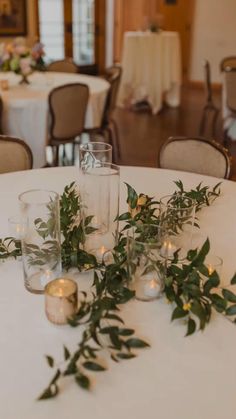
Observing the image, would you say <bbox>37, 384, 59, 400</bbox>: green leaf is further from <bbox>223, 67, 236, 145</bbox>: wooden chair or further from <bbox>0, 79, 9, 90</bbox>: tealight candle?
<bbox>223, 67, 236, 145</bbox>: wooden chair

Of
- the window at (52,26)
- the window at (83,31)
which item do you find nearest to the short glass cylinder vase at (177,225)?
the window at (52,26)

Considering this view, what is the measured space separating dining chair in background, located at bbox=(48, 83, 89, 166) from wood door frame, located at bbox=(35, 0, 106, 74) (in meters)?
5.34

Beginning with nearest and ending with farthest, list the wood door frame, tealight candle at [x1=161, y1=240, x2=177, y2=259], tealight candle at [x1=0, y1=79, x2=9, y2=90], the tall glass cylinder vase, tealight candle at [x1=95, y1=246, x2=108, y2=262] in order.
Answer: tealight candle at [x1=161, y1=240, x2=177, y2=259], tealight candle at [x1=95, y1=246, x2=108, y2=262], the tall glass cylinder vase, tealight candle at [x1=0, y1=79, x2=9, y2=90], the wood door frame

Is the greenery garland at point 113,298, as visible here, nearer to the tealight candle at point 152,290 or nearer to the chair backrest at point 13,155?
the tealight candle at point 152,290

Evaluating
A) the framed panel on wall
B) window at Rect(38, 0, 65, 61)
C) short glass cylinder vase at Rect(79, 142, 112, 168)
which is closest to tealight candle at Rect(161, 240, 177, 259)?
short glass cylinder vase at Rect(79, 142, 112, 168)

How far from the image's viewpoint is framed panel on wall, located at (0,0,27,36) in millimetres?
7047

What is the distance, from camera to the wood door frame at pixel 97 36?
826cm

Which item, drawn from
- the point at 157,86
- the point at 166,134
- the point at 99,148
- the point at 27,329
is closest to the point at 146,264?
the point at 27,329

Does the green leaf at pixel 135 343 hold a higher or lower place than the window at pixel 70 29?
lower

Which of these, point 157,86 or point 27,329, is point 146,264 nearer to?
point 27,329

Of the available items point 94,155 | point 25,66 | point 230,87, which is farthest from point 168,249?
point 230,87

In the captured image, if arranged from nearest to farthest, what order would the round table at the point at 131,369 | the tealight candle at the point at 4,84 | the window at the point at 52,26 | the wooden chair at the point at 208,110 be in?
the round table at the point at 131,369 → the tealight candle at the point at 4,84 → the wooden chair at the point at 208,110 → the window at the point at 52,26

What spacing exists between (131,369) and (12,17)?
7.24m

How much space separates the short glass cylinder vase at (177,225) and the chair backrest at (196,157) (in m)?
0.80
